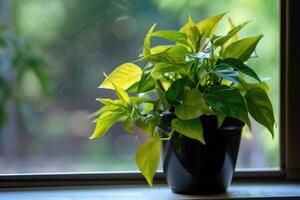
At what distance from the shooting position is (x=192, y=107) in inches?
38.8

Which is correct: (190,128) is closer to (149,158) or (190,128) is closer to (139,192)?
(149,158)

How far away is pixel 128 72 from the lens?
1090 mm

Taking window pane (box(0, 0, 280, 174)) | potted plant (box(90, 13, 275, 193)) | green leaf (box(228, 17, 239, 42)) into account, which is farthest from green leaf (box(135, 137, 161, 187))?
green leaf (box(228, 17, 239, 42))

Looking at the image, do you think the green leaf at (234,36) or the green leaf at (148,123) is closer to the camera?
the green leaf at (148,123)

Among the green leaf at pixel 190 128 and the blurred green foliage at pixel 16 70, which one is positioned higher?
the blurred green foliage at pixel 16 70

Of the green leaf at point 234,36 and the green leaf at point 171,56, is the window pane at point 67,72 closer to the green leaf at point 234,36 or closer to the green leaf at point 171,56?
the green leaf at point 234,36

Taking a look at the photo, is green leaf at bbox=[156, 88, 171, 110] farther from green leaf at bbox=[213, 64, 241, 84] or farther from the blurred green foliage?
the blurred green foliage

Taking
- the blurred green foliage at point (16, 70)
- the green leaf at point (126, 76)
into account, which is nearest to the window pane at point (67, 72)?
the blurred green foliage at point (16, 70)

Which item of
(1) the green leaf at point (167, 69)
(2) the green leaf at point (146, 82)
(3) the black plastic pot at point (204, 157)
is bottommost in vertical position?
(3) the black plastic pot at point (204, 157)

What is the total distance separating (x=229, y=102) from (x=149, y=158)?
207mm

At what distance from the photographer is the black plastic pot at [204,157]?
105 cm

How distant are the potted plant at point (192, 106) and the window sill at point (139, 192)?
0.05 meters

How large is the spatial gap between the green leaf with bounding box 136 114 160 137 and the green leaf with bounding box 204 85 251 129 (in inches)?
4.8

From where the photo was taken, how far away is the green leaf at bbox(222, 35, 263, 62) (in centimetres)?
107
